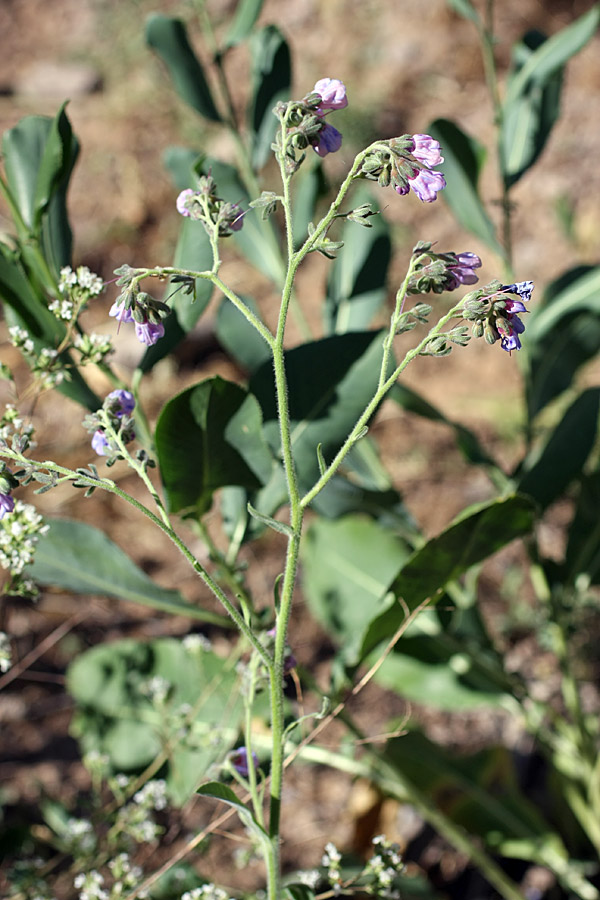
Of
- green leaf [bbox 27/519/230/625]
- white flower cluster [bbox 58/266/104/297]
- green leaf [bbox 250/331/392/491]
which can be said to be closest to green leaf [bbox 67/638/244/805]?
green leaf [bbox 27/519/230/625]

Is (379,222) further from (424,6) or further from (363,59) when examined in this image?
(424,6)

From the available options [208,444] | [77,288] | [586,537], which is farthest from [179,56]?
[586,537]

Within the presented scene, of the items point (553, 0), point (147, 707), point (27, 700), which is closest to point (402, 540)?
point (147, 707)

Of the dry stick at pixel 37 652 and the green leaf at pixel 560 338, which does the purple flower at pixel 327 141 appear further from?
the dry stick at pixel 37 652

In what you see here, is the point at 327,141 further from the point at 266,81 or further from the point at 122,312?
the point at 266,81

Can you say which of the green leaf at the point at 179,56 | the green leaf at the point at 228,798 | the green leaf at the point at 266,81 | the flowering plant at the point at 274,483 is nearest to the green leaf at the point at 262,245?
the flowering plant at the point at 274,483

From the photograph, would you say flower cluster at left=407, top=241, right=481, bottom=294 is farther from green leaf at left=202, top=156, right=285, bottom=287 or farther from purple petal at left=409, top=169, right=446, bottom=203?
green leaf at left=202, top=156, right=285, bottom=287

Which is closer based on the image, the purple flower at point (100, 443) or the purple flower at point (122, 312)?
the purple flower at point (122, 312)
